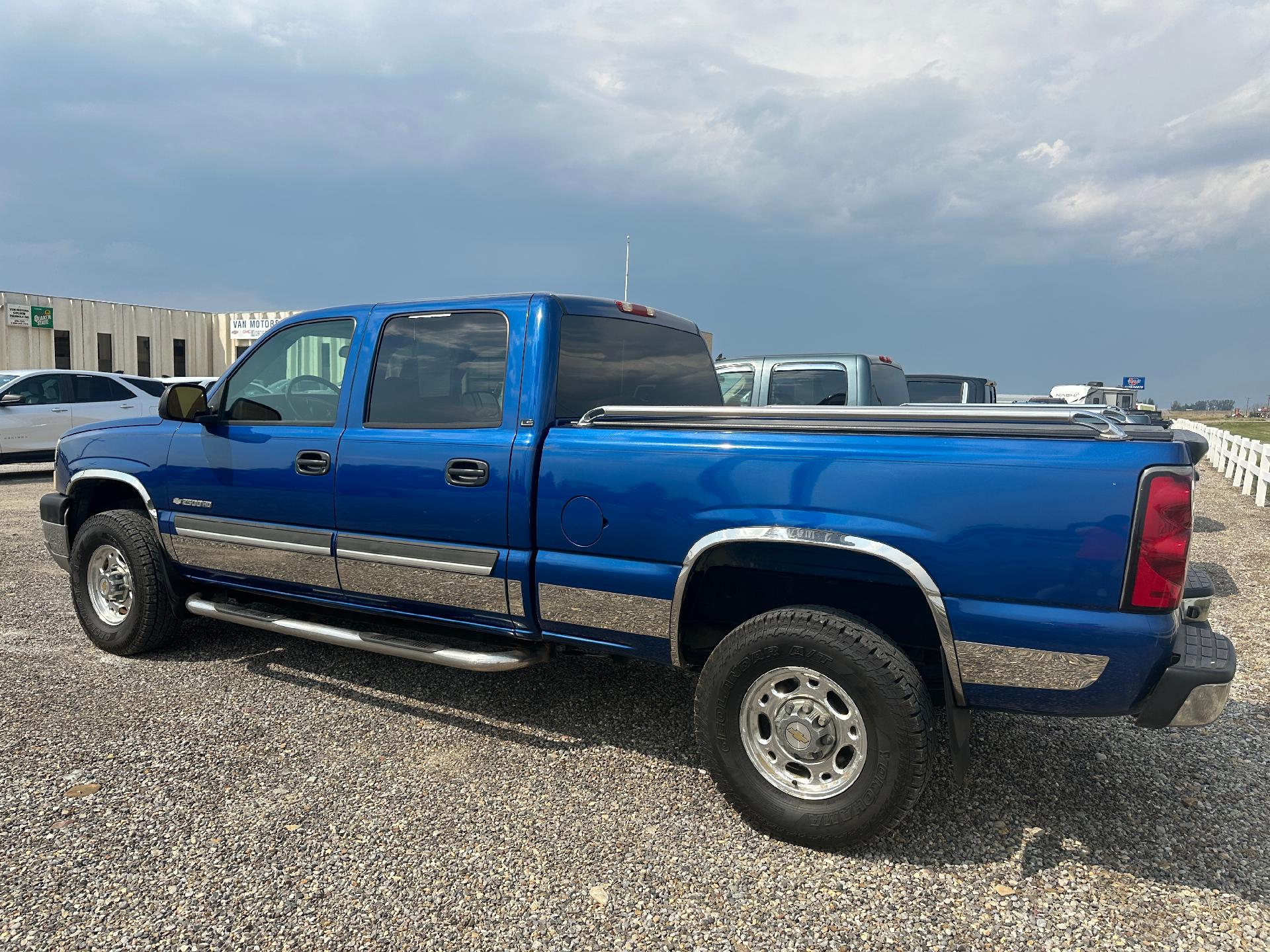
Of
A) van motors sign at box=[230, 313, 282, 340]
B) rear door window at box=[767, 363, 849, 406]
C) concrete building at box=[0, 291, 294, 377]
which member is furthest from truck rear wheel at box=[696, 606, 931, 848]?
van motors sign at box=[230, 313, 282, 340]

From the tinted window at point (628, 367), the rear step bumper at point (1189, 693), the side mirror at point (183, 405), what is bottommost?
the rear step bumper at point (1189, 693)

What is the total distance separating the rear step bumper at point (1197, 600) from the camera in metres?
3.04

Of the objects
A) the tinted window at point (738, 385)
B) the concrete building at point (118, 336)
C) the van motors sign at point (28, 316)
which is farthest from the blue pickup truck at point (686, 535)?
the van motors sign at point (28, 316)

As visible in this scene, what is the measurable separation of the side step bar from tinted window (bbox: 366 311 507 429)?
98cm

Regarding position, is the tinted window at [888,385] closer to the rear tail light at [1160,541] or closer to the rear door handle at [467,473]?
the rear door handle at [467,473]

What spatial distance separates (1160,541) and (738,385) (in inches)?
244

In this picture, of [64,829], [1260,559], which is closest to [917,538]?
[64,829]

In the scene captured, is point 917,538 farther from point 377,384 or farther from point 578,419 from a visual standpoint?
point 377,384

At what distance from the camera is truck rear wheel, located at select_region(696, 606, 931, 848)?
2.76 m

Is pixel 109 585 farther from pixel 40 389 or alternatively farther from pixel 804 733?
pixel 40 389

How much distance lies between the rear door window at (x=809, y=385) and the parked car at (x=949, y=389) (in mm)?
4850

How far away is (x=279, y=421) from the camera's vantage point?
4.24 metres

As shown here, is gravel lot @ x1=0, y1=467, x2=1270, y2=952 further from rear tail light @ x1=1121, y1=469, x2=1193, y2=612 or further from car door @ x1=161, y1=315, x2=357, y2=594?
rear tail light @ x1=1121, y1=469, x2=1193, y2=612

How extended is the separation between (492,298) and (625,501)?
4.10 ft
